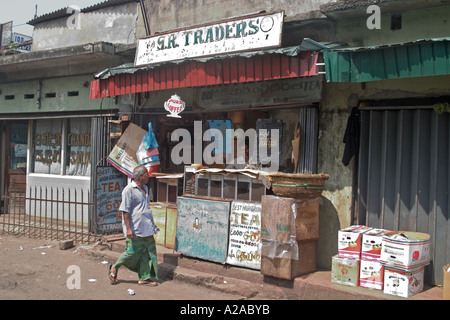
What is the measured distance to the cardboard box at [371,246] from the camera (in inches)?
221

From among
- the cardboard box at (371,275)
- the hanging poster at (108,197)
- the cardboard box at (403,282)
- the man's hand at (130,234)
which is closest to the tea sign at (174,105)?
the hanging poster at (108,197)

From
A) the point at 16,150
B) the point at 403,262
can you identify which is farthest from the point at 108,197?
the point at 403,262

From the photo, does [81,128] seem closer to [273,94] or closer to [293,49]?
[273,94]

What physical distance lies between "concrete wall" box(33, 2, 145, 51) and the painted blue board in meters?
4.46

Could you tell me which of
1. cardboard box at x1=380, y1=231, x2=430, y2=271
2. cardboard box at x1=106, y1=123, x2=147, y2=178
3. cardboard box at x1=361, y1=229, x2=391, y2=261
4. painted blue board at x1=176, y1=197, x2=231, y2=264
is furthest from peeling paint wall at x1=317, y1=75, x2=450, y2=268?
cardboard box at x1=106, y1=123, x2=147, y2=178

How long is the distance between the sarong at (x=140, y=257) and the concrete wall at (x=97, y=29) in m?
5.11

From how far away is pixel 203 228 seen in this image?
23.3 ft

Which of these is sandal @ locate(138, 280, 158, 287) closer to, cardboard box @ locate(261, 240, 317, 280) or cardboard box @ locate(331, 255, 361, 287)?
cardboard box @ locate(261, 240, 317, 280)

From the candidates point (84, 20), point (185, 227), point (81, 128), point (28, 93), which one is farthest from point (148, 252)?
point (28, 93)

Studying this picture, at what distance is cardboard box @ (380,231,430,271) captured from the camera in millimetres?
5223

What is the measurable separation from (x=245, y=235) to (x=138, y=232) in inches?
62.1

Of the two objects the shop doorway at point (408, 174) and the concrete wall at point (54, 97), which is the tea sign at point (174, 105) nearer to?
the concrete wall at point (54, 97)

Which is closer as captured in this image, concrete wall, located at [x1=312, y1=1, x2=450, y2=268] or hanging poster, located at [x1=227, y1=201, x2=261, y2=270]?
concrete wall, located at [x1=312, y1=1, x2=450, y2=268]

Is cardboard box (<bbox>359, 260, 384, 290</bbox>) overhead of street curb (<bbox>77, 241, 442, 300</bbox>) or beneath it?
overhead
